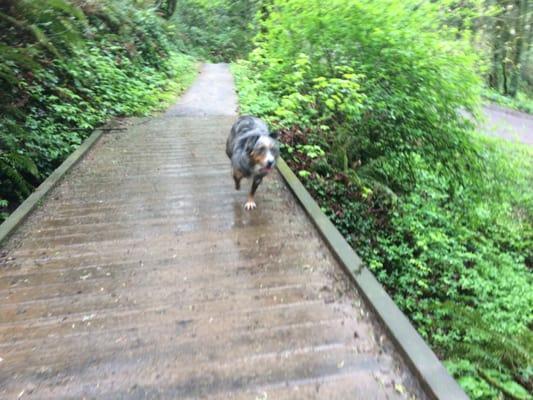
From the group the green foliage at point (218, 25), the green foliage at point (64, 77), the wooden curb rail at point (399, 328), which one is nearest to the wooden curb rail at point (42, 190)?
the green foliage at point (64, 77)

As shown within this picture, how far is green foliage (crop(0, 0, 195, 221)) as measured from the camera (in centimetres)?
578

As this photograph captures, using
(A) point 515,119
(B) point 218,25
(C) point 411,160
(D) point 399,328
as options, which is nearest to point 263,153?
(D) point 399,328

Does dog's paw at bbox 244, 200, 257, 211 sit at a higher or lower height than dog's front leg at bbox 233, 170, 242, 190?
lower

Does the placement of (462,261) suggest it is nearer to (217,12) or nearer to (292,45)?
(292,45)

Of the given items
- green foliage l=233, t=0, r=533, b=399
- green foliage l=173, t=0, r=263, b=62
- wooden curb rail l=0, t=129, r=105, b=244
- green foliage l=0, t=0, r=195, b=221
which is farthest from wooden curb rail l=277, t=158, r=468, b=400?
green foliage l=173, t=0, r=263, b=62

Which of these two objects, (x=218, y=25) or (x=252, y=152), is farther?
(x=218, y=25)

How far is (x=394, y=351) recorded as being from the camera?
113 inches

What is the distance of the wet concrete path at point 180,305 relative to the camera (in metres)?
2.63

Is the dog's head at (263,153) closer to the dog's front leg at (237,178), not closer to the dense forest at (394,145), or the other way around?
the dog's front leg at (237,178)

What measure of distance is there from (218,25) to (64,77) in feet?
70.3

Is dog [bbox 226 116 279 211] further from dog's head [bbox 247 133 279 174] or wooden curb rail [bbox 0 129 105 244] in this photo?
wooden curb rail [bbox 0 129 105 244]

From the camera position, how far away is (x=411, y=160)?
6980 mm

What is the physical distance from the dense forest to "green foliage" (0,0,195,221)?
0.04 m

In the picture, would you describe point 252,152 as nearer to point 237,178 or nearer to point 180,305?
point 237,178
